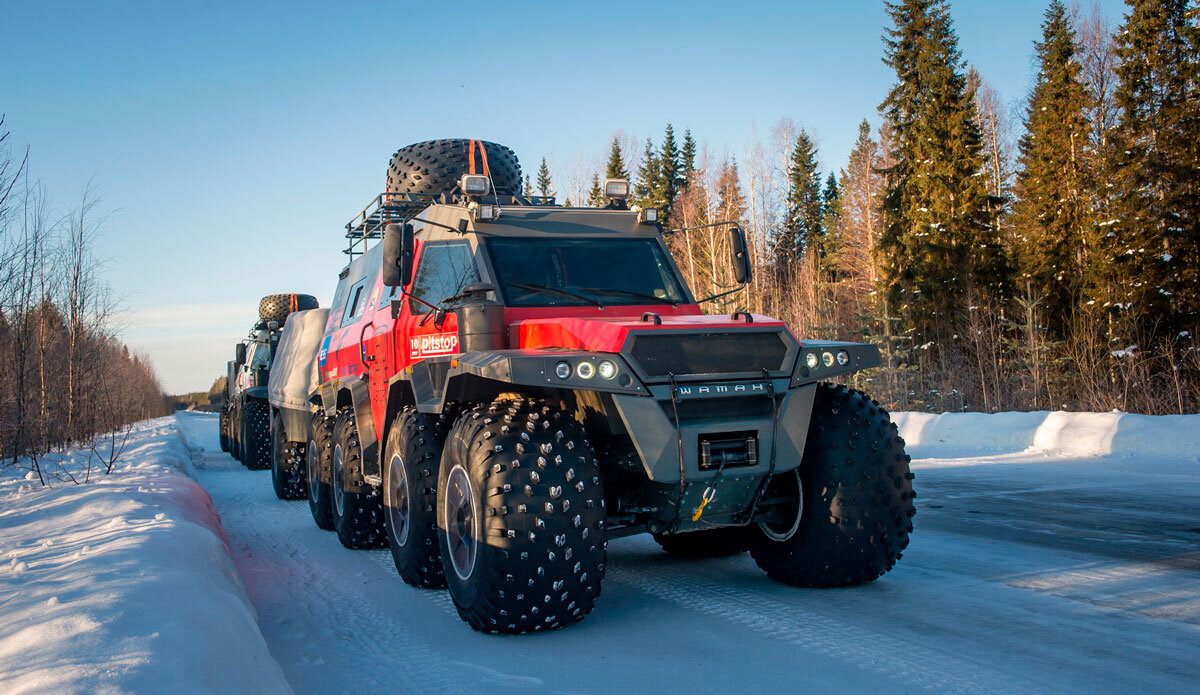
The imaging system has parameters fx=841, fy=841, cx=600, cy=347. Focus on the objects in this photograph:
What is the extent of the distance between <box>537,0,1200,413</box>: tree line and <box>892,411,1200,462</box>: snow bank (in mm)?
3483

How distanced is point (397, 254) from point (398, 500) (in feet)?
5.66

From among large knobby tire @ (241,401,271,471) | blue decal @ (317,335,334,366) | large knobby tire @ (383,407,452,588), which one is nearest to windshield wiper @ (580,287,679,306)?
large knobby tire @ (383,407,452,588)

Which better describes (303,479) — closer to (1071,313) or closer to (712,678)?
(712,678)

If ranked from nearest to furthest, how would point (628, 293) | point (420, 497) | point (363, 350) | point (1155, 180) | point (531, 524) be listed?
point (531, 524)
point (420, 497)
point (628, 293)
point (363, 350)
point (1155, 180)

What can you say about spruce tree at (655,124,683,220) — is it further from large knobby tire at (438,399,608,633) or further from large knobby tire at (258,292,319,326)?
large knobby tire at (438,399,608,633)

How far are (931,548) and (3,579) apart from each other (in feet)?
19.0

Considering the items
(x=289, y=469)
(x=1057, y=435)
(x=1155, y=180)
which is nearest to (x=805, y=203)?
(x=1155, y=180)

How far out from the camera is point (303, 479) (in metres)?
11.6

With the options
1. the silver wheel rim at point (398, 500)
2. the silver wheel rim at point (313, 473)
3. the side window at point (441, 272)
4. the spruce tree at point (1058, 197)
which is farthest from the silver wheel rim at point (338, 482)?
the spruce tree at point (1058, 197)

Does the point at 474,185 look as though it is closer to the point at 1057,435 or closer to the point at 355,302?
the point at 355,302

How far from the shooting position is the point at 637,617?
463 cm

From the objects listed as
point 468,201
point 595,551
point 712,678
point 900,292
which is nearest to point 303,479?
point 468,201

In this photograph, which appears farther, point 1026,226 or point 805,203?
point 805,203

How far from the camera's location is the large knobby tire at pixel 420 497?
17.9 feet
